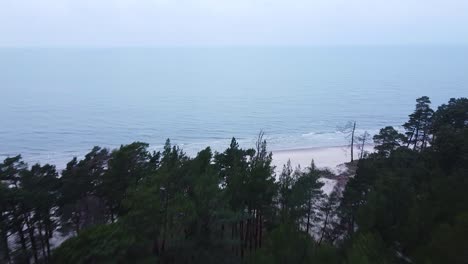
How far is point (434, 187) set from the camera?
562 inches

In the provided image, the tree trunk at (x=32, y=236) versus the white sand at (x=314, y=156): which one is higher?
the white sand at (x=314, y=156)

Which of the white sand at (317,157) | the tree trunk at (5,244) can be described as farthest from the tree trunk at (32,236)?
the white sand at (317,157)

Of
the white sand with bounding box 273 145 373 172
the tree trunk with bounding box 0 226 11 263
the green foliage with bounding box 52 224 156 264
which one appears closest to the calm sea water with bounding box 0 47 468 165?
the white sand with bounding box 273 145 373 172

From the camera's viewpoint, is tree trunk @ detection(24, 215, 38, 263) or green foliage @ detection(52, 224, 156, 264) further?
tree trunk @ detection(24, 215, 38, 263)

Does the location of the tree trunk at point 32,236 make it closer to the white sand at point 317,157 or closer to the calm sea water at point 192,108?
the white sand at point 317,157

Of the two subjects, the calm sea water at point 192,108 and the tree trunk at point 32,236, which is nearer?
the tree trunk at point 32,236

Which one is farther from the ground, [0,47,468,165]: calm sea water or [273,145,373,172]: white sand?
[0,47,468,165]: calm sea water

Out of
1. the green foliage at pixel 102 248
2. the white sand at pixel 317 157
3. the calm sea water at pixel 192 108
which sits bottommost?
the green foliage at pixel 102 248

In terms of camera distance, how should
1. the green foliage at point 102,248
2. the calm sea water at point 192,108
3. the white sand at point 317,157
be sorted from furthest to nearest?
the calm sea water at point 192,108 → the white sand at point 317,157 → the green foliage at point 102,248

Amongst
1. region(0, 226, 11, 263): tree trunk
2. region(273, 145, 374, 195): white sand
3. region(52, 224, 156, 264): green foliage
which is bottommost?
region(0, 226, 11, 263): tree trunk

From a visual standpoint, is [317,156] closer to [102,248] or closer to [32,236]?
[32,236]

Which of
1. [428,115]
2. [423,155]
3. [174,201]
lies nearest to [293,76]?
[428,115]

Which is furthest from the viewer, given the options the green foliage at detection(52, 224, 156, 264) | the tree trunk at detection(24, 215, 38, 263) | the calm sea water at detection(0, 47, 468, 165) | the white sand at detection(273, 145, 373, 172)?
the calm sea water at detection(0, 47, 468, 165)

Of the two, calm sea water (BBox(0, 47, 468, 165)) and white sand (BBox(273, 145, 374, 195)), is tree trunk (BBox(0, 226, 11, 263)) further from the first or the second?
calm sea water (BBox(0, 47, 468, 165))
